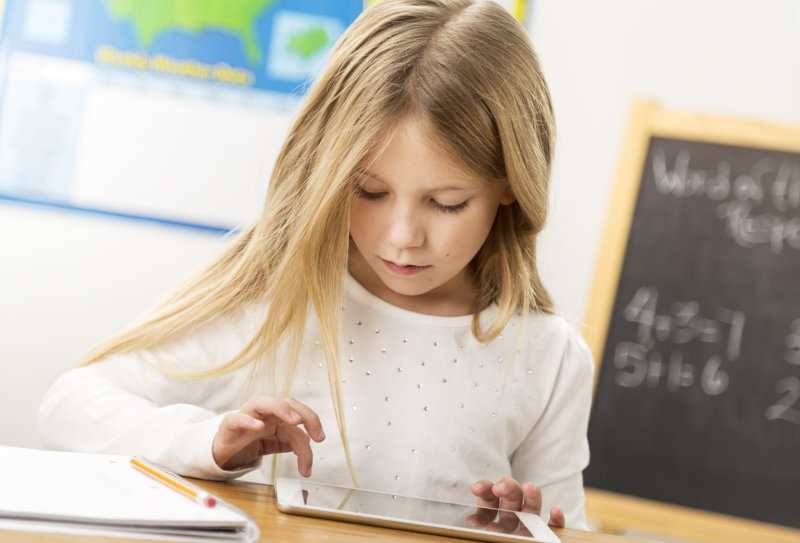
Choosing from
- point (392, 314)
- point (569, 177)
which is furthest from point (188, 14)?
point (392, 314)

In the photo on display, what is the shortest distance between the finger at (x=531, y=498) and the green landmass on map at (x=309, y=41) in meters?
1.49

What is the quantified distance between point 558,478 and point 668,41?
132 cm

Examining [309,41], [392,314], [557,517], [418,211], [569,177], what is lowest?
[557,517]

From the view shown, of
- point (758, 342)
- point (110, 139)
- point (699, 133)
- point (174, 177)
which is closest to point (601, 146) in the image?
point (699, 133)

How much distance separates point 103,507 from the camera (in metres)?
0.55

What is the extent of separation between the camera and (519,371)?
42.3 inches

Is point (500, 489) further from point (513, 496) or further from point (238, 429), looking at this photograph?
point (238, 429)

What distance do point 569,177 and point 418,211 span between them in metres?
1.22

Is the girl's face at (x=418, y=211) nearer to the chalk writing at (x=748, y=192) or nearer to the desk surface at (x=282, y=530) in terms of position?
the desk surface at (x=282, y=530)

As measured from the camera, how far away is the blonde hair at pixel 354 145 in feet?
2.93

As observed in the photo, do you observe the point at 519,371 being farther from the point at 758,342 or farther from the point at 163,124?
the point at 163,124

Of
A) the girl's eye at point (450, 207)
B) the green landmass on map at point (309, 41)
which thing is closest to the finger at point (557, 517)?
the girl's eye at point (450, 207)

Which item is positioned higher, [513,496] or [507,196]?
[507,196]

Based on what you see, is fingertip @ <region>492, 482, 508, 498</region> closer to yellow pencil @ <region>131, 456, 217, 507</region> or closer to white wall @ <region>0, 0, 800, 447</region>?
yellow pencil @ <region>131, 456, 217, 507</region>
